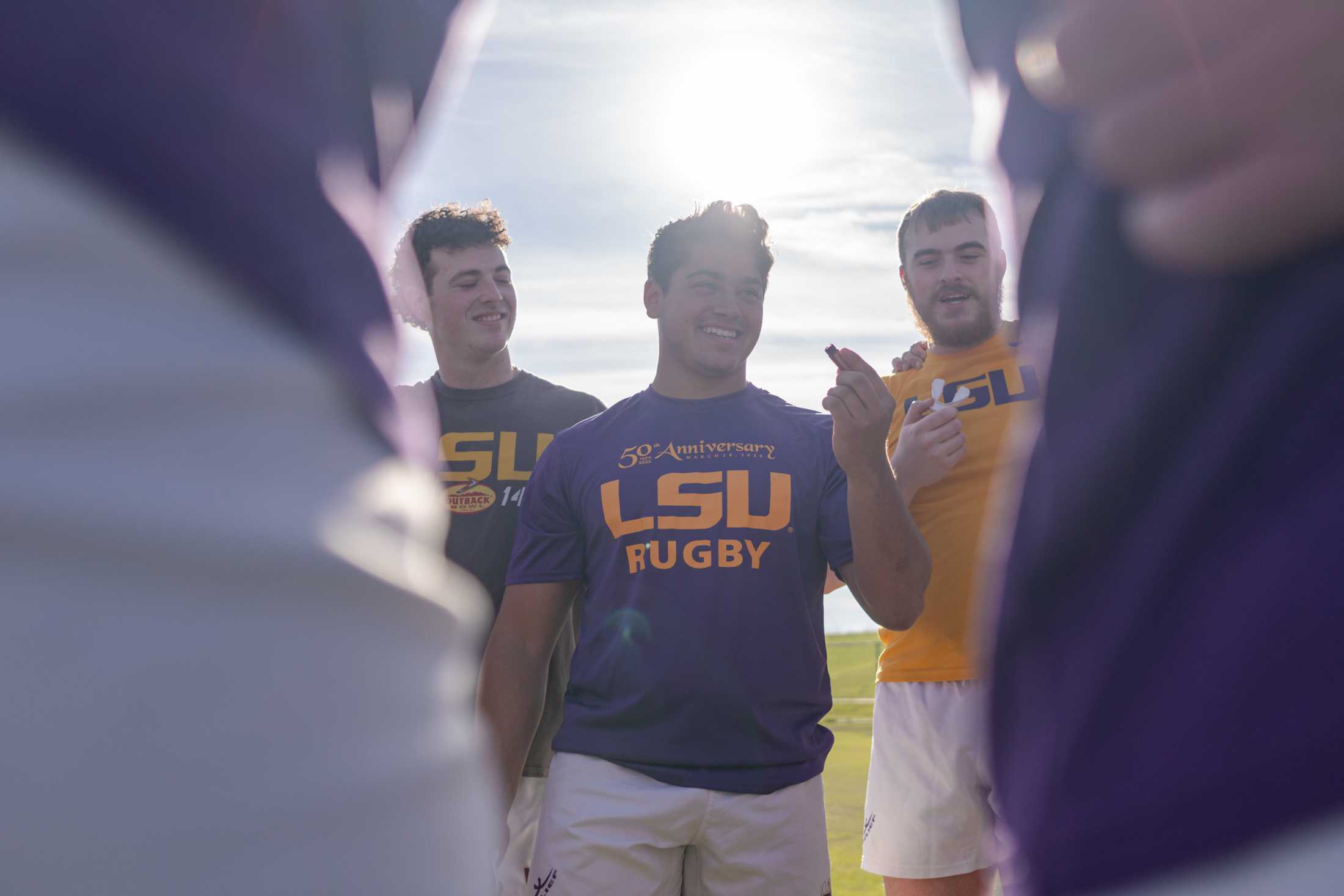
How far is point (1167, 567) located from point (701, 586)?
2441 millimetres

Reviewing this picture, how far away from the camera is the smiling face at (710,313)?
3.41 meters

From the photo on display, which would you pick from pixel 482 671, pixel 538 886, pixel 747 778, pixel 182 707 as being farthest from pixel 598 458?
pixel 182 707

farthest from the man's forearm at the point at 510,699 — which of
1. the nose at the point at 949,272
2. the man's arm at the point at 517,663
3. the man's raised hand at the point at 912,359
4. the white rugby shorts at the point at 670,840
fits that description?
the nose at the point at 949,272

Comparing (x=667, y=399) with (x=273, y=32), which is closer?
(x=273, y=32)

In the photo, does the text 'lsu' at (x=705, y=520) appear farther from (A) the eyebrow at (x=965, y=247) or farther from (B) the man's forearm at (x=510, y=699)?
(A) the eyebrow at (x=965, y=247)

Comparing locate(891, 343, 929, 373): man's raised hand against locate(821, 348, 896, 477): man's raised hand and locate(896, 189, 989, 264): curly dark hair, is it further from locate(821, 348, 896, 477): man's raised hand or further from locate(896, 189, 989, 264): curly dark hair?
locate(821, 348, 896, 477): man's raised hand

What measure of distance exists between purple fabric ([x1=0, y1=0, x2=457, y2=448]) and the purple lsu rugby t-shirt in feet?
7.77

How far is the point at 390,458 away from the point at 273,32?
255 mm

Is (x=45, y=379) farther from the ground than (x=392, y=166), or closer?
closer

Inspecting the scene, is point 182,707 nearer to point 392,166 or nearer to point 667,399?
point 392,166

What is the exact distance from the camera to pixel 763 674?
9.66ft

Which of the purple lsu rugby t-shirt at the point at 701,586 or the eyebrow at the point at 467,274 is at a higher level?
the eyebrow at the point at 467,274

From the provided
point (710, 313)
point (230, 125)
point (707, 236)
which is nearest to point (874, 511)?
point (710, 313)

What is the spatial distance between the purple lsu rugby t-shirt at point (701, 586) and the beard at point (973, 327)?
0.84 metres
